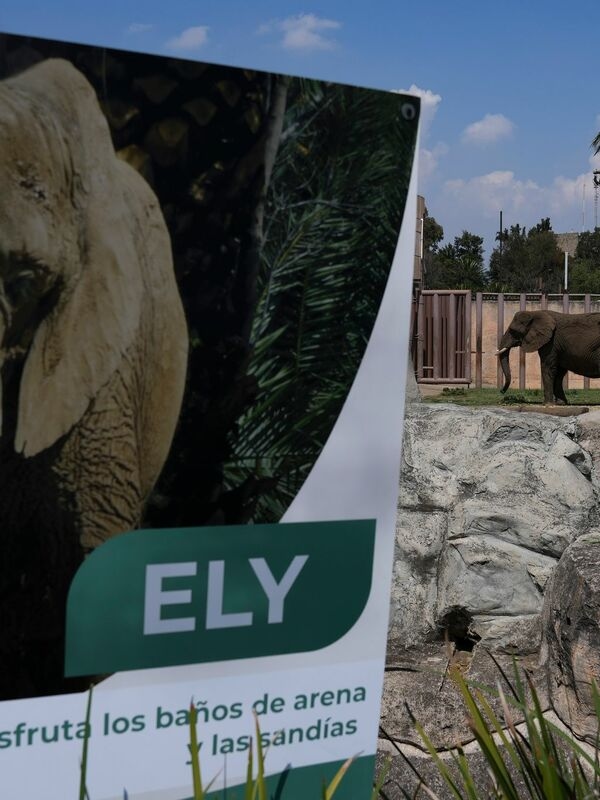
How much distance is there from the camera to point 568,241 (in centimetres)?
5559

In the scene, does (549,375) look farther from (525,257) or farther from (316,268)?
(525,257)

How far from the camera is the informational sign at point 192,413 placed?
4.07ft

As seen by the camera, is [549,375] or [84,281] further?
[549,375]

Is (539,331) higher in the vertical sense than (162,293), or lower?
higher

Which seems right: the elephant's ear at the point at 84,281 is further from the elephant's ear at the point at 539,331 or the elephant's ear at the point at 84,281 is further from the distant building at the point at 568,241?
the distant building at the point at 568,241

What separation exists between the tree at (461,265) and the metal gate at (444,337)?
63.4ft

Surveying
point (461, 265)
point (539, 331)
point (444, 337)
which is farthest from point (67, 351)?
point (461, 265)

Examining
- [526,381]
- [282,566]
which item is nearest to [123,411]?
[282,566]

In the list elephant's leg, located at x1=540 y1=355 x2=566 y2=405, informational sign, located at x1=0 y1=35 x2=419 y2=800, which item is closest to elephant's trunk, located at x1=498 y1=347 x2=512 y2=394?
elephant's leg, located at x1=540 y1=355 x2=566 y2=405

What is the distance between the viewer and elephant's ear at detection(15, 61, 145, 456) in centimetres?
124

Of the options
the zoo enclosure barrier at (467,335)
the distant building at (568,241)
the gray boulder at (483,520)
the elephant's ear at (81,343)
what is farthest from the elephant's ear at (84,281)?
the distant building at (568,241)

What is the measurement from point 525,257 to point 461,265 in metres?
4.26

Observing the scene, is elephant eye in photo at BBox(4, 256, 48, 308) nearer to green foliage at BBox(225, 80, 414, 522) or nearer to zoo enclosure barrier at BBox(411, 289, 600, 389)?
green foliage at BBox(225, 80, 414, 522)

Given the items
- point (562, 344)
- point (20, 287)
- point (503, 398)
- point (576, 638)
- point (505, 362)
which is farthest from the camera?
point (505, 362)
